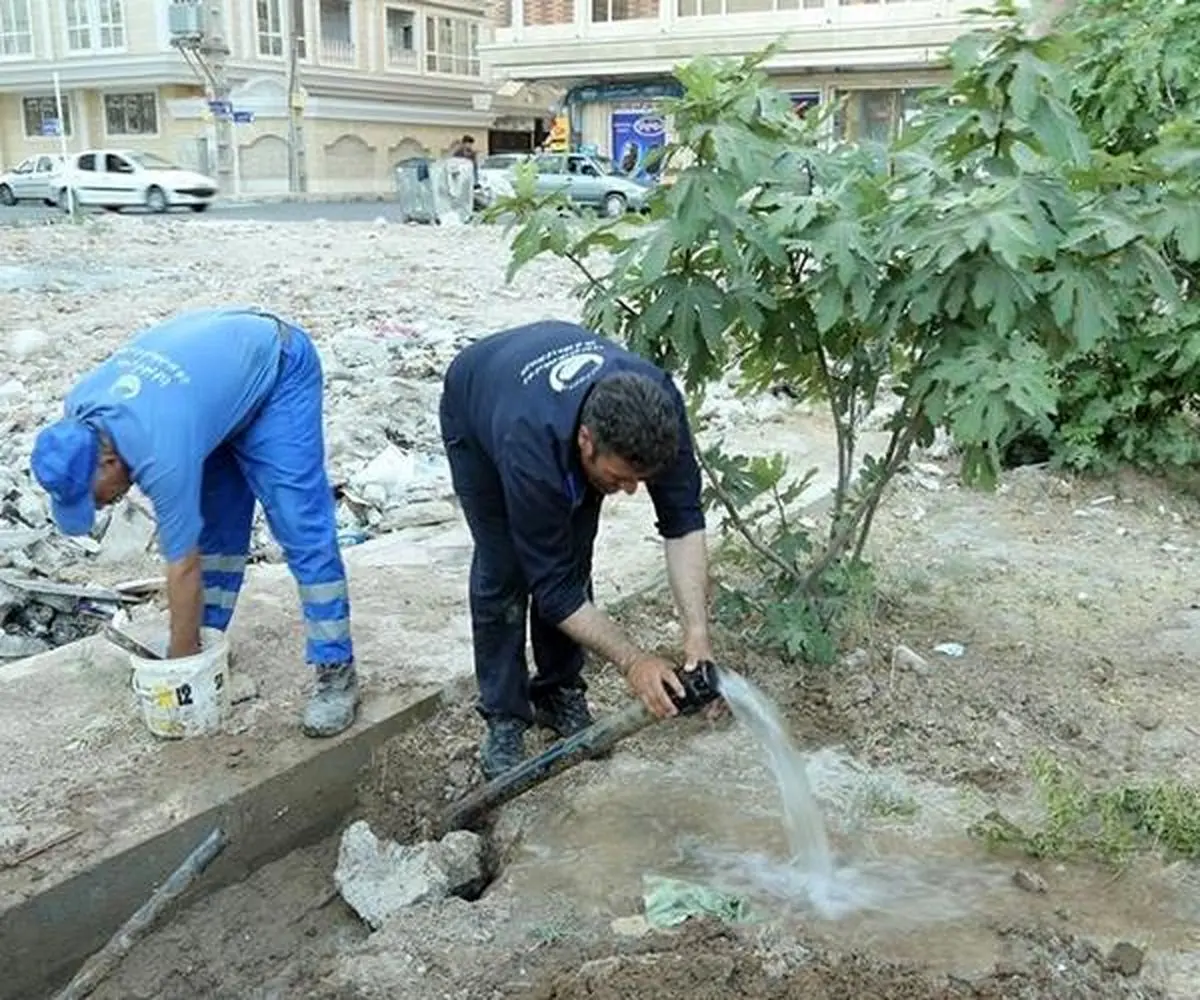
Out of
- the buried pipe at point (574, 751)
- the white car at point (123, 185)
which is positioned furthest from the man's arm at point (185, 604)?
the white car at point (123, 185)

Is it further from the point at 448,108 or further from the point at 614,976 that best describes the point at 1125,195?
the point at 448,108

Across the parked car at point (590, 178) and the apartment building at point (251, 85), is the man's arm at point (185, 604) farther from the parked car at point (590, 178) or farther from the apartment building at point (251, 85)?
the apartment building at point (251, 85)

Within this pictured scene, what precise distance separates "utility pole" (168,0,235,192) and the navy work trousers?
106 ft

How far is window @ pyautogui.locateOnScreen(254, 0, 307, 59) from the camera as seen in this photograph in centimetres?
3603

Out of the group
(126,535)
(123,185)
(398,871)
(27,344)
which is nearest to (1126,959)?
(398,871)

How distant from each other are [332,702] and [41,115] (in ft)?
129

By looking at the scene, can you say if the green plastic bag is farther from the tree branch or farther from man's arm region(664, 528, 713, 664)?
the tree branch

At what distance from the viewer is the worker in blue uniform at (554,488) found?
8.93 ft

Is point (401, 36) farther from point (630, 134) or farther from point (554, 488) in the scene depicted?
point (554, 488)

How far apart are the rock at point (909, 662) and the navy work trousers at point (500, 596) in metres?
1.06

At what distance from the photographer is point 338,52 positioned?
38062 millimetres

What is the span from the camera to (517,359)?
3.05 m

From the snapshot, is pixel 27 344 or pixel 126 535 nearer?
pixel 126 535

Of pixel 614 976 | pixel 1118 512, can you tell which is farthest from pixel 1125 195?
pixel 1118 512
